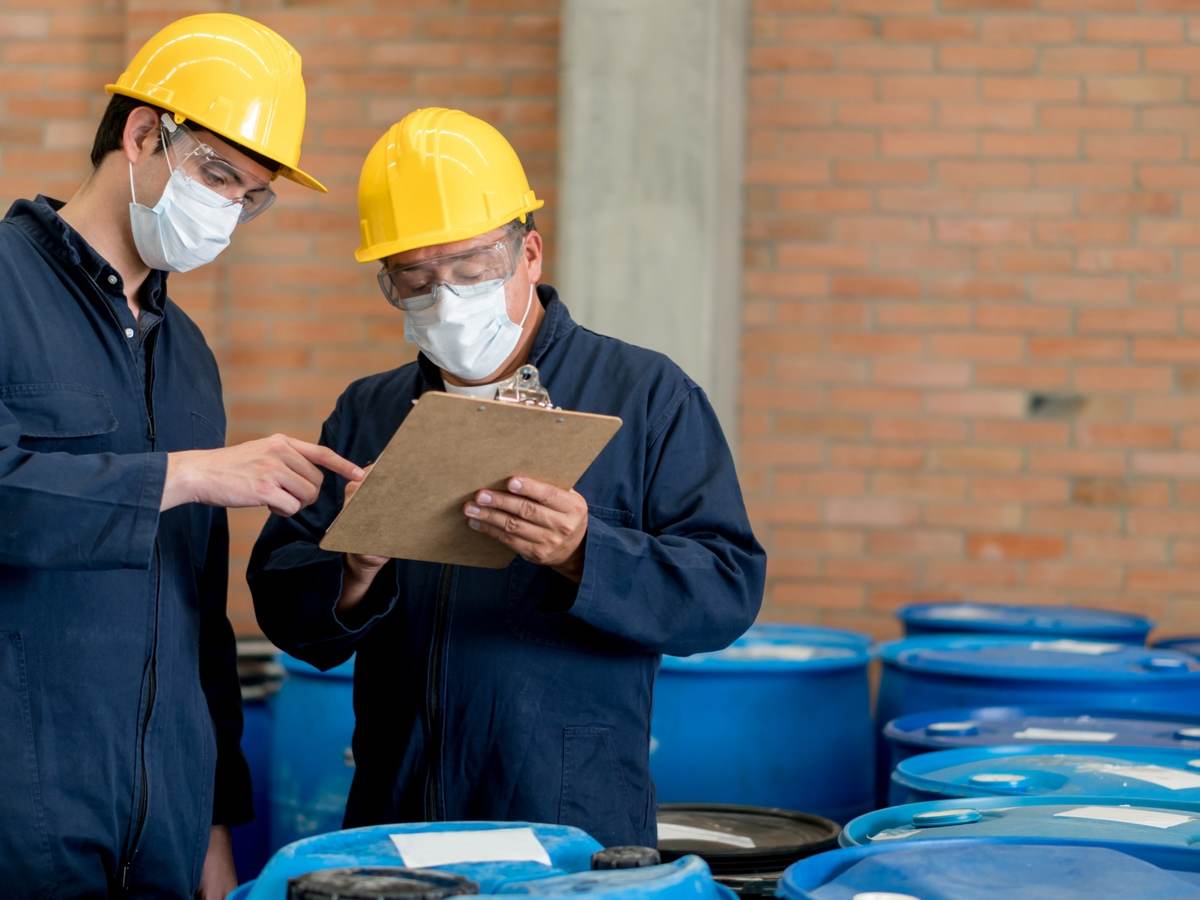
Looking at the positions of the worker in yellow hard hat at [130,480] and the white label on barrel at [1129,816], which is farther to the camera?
the worker in yellow hard hat at [130,480]

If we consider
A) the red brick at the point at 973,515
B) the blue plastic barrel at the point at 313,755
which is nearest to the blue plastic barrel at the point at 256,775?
the blue plastic barrel at the point at 313,755

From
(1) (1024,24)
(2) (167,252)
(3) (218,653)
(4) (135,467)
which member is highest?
(1) (1024,24)

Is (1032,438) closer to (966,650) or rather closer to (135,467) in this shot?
(966,650)

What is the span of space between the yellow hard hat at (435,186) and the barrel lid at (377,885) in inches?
33.7

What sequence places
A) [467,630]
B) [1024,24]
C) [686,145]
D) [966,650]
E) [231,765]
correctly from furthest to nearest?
1. [1024,24]
2. [686,145]
3. [966,650]
4. [231,765]
5. [467,630]

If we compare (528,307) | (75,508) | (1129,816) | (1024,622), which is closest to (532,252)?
(528,307)

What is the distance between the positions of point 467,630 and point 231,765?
474 millimetres

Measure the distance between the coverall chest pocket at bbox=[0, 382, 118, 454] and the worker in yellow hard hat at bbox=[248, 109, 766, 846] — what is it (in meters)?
0.25

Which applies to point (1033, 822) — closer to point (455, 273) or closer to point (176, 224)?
point (455, 273)

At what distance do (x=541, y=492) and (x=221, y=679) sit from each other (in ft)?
2.15

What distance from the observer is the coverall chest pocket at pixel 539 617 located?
1.75 m

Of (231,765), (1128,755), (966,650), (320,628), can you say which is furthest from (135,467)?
(966,650)

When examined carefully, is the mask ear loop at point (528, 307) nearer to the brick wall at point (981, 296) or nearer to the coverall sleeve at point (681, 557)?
the coverall sleeve at point (681, 557)

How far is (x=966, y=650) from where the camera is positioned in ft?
9.28
